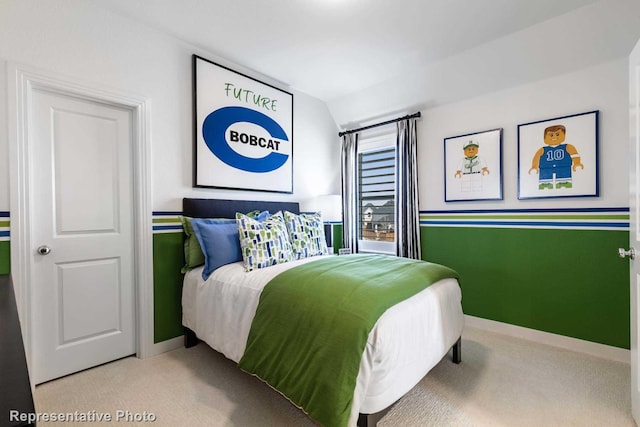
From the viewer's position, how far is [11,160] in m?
1.88

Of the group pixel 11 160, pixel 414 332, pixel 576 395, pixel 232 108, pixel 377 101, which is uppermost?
pixel 377 101

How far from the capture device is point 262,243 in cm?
234

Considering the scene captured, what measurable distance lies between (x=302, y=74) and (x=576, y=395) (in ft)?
11.2

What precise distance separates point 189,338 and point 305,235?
1.31 metres

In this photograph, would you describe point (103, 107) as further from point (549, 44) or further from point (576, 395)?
point (576, 395)

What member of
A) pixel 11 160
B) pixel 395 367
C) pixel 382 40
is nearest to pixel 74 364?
pixel 11 160

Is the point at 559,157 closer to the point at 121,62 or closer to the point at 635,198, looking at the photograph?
the point at 635,198

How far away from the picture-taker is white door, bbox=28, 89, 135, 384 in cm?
204

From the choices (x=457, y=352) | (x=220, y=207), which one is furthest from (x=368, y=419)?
(x=220, y=207)

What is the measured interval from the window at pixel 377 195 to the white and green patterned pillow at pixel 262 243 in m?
1.61

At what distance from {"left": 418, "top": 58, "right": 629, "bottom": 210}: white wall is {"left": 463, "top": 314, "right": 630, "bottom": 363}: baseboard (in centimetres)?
110

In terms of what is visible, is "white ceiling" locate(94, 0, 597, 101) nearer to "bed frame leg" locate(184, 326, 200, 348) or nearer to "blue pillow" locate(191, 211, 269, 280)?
"blue pillow" locate(191, 211, 269, 280)

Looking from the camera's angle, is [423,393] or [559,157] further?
[559,157]

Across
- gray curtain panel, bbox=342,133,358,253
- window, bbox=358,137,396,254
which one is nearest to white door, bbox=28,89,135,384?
gray curtain panel, bbox=342,133,358,253
